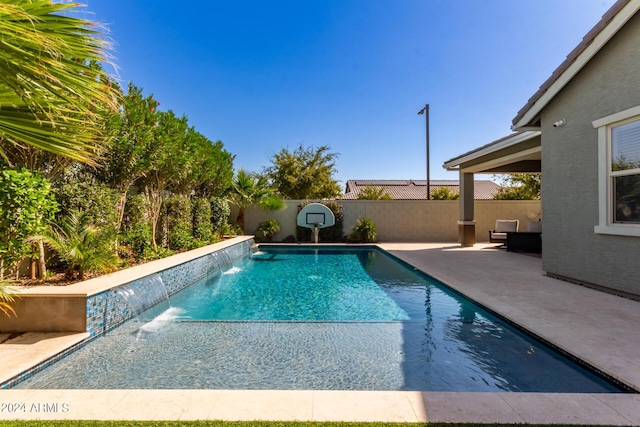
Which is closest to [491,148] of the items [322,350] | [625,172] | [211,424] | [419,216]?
[625,172]

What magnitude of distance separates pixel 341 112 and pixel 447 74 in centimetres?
607

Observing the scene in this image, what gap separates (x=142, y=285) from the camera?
5.70m

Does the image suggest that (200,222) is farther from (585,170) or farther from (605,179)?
(605,179)

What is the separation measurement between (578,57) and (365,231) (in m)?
10.8

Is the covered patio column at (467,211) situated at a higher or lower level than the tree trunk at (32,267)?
higher

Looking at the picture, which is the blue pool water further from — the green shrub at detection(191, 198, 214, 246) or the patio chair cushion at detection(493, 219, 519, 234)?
the patio chair cushion at detection(493, 219, 519, 234)

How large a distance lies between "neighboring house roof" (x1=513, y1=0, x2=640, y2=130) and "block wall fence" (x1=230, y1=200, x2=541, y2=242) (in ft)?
28.3

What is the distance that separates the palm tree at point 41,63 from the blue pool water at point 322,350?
7.65ft

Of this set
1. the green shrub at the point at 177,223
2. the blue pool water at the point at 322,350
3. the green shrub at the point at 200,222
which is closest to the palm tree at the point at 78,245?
the blue pool water at the point at 322,350

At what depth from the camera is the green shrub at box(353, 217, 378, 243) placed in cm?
1599

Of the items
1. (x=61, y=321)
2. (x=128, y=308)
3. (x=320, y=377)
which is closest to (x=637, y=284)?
(x=320, y=377)

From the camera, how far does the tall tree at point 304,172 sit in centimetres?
2642

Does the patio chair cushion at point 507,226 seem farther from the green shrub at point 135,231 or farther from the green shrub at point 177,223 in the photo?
the green shrub at point 135,231

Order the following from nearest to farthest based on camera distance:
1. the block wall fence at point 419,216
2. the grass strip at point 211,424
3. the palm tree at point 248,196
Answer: the grass strip at point 211,424
the palm tree at point 248,196
the block wall fence at point 419,216
